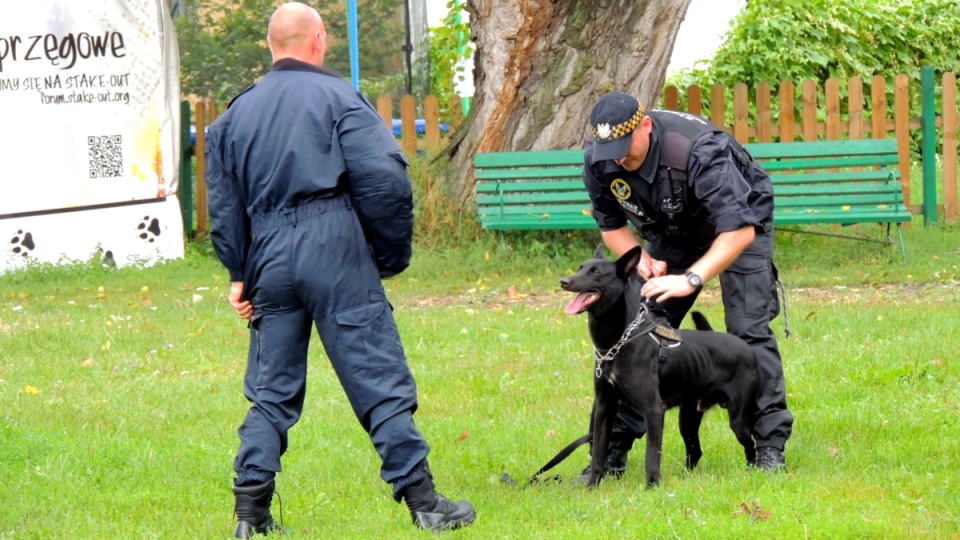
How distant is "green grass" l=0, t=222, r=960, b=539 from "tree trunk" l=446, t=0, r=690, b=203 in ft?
6.52

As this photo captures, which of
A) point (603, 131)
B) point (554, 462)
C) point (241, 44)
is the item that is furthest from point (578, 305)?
point (241, 44)

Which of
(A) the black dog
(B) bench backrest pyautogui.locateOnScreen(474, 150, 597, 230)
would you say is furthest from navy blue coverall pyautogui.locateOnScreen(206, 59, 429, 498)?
(B) bench backrest pyautogui.locateOnScreen(474, 150, 597, 230)

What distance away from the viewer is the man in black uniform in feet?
16.9

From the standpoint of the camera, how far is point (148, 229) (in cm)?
1325

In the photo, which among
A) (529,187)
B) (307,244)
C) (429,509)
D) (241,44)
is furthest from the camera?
(241,44)

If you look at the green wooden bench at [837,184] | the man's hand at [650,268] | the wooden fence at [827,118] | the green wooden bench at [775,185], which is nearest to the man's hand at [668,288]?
the man's hand at [650,268]

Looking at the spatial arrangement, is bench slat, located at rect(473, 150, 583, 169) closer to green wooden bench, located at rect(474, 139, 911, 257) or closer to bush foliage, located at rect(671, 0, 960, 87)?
green wooden bench, located at rect(474, 139, 911, 257)

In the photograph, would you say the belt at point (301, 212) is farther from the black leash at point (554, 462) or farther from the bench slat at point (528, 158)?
the bench slat at point (528, 158)

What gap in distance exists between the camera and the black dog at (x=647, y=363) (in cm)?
506

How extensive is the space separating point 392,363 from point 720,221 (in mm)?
1496

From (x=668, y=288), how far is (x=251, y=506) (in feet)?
5.79

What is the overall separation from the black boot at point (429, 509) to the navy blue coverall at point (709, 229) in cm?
106

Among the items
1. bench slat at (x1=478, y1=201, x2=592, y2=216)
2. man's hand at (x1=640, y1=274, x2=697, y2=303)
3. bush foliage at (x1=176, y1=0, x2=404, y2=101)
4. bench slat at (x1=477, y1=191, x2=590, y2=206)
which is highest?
bush foliage at (x1=176, y1=0, x2=404, y2=101)

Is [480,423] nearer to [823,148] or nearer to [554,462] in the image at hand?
[554,462]
